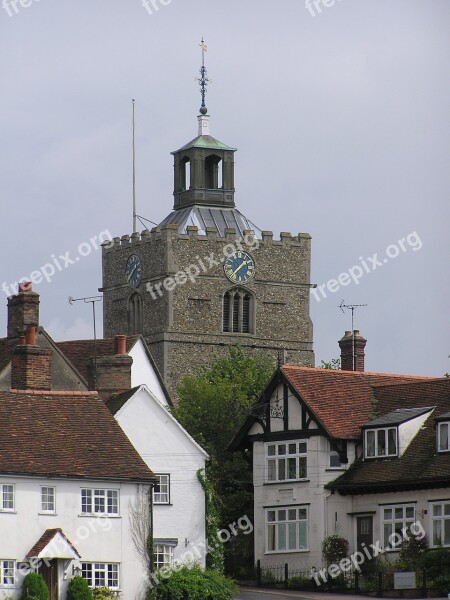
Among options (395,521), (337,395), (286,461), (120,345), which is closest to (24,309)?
(120,345)

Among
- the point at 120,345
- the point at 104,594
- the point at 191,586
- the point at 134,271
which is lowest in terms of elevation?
the point at 104,594

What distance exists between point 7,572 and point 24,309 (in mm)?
15840

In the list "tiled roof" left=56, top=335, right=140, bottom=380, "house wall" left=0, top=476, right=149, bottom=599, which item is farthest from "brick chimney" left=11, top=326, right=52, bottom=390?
"tiled roof" left=56, top=335, right=140, bottom=380

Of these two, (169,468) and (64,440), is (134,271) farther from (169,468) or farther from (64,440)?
(64,440)

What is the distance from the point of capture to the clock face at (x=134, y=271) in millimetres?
132750

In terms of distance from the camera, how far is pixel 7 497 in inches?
2778

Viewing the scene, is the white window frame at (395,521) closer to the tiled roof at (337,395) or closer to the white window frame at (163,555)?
the tiled roof at (337,395)

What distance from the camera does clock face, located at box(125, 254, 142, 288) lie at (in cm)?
13275

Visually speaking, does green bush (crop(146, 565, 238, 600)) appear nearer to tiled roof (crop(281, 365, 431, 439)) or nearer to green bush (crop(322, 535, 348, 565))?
green bush (crop(322, 535, 348, 565))

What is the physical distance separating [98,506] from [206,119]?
221ft

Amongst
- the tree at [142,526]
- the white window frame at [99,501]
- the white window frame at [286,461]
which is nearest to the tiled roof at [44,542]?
the white window frame at [99,501]

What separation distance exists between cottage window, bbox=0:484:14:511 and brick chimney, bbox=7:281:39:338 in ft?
43.1

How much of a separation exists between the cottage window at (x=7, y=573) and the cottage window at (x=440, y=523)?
14517mm

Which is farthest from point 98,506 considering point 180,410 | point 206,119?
point 206,119
